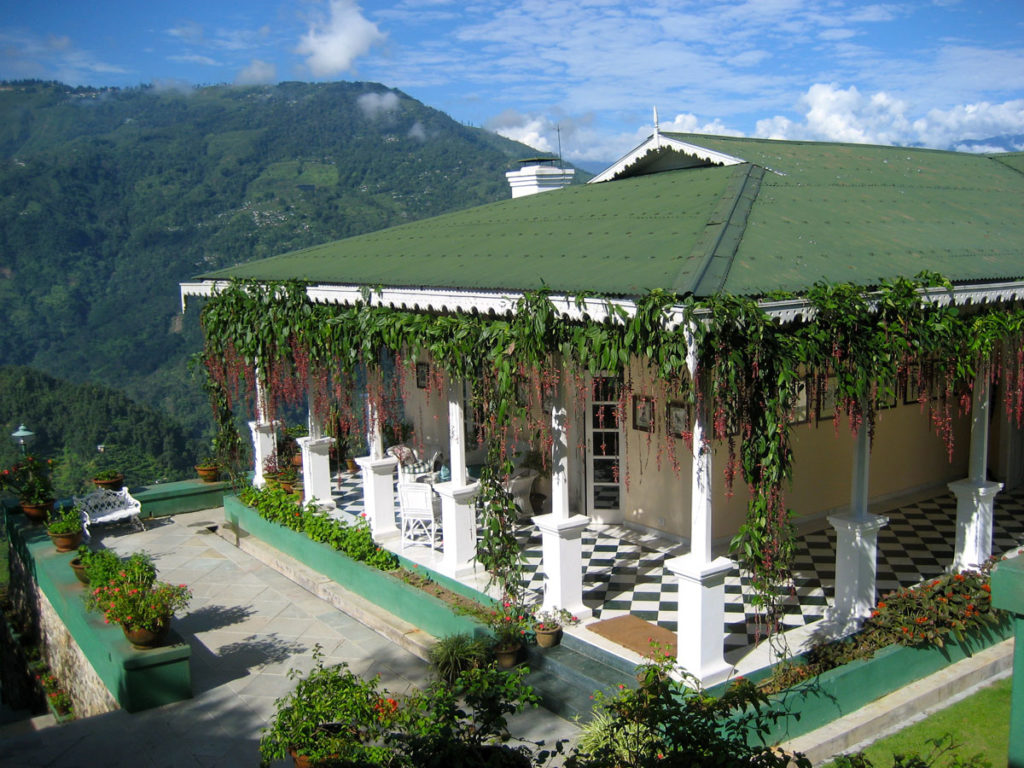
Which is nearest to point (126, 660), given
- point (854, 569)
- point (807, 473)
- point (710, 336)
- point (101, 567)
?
point (101, 567)

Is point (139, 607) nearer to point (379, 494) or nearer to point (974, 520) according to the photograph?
point (379, 494)

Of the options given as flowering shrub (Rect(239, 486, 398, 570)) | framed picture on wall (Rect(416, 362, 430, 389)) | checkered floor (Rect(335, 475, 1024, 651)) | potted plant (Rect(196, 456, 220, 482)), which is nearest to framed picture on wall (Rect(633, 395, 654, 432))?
checkered floor (Rect(335, 475, 1024, 651))

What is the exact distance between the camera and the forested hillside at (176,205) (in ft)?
176

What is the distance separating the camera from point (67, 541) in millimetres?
10234

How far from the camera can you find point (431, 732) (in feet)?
13.4

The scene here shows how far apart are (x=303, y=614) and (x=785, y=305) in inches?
231

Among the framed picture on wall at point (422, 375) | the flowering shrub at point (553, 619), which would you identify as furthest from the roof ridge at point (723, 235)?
the framed picture on wall at point (422, 375)

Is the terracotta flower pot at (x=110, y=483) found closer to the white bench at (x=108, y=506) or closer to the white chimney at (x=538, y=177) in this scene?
the white bench at (x=108, y=506)

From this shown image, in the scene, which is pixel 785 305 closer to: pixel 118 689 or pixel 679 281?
pixel 679 281

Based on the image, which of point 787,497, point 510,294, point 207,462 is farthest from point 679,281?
point 207,462

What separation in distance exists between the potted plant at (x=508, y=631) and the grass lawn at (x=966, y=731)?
254 centimetres

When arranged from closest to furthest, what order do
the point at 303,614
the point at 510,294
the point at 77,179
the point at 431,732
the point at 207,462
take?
1. the point at 431,732
2. the point at 510,294
3. the point at 303,614
4. the point at 207,462
5. the point at 77,179

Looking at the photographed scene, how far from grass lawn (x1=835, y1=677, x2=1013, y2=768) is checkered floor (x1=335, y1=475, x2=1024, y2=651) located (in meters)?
1.16

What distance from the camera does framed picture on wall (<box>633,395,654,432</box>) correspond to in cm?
924
